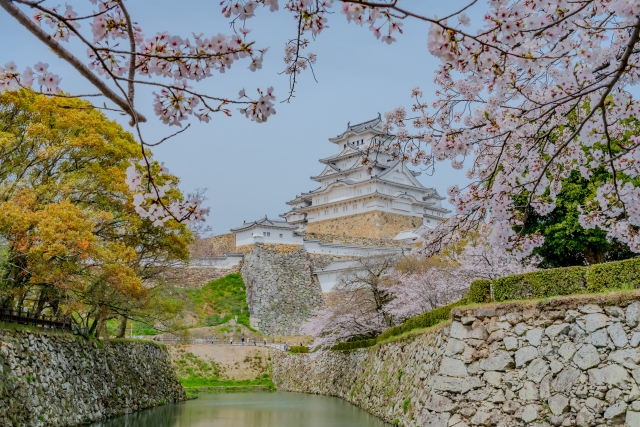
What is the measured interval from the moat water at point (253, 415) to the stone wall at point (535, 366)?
9.76 feet

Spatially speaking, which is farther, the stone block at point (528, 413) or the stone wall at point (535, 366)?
the stone block at point (528, 413)

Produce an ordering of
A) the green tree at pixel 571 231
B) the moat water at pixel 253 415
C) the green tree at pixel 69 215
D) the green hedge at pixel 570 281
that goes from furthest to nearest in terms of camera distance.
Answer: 1. the moat water at pixel 253 415
2. the green tree at pixel 571 231
3. the green tree at pixel 69 215
4. the green hedge at pixel 570 281

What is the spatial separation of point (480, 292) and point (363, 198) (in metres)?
32.8

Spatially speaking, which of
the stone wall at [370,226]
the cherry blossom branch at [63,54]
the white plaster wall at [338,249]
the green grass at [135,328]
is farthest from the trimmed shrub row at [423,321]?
the stone wall at [370,226]

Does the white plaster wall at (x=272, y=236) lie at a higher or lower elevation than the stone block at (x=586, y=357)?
higher

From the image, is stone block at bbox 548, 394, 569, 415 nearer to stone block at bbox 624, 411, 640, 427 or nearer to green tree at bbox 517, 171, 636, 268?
stone block at bbox 624, 411, 640, 427

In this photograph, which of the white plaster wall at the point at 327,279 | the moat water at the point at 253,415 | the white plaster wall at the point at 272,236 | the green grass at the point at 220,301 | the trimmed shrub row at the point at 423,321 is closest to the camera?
the trimmed shrub row at the point at 423,321

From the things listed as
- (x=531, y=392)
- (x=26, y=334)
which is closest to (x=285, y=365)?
(x=26, y=334)

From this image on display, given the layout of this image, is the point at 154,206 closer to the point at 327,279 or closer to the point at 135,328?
the point at 135,328

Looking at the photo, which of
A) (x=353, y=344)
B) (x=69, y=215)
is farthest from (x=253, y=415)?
(x=69, y=215)

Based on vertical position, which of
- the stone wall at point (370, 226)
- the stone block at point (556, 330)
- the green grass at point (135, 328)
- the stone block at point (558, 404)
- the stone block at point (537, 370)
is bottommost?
the stone block at point (558, 404)

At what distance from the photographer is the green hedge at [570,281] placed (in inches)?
314

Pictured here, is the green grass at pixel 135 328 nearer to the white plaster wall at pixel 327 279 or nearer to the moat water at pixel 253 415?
the white plaster wall at pixel 327 279

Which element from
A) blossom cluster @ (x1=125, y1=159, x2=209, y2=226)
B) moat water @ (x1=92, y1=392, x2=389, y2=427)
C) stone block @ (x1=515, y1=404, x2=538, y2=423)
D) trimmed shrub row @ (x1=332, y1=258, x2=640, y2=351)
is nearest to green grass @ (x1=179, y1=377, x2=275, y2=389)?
moat water @ (x1=92, y1=392, x2=389, y2=427)
